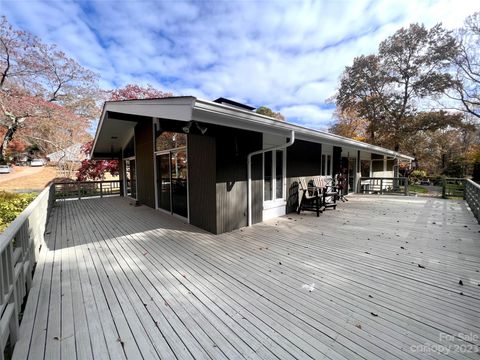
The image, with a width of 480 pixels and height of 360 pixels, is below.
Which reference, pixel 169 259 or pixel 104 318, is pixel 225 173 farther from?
pixel 104 318

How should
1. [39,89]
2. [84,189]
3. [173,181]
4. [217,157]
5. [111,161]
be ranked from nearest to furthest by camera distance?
[217,157]
[173,181]
[84,189]
[39,89]
[111,161]

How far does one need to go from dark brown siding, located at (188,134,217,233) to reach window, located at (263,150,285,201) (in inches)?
58.5

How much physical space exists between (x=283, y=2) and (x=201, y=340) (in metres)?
6.13

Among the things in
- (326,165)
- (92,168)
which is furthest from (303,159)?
(92,168)

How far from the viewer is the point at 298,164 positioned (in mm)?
6152

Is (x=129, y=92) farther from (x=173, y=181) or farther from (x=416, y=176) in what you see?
(x=416, y=176)

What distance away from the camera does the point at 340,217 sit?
5.46m

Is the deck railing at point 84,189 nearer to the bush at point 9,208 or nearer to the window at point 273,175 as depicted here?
the bush at point 9,208

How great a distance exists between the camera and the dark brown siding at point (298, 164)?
5.89 metres

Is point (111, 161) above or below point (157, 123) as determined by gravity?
below

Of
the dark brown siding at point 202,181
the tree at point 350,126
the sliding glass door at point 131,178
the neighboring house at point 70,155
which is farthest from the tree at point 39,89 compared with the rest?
the tree at point 350,126

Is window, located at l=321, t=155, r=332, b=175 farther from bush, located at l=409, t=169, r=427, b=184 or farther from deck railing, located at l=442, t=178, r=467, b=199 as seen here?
bush, located at l=409, t=169, r=427, b=184

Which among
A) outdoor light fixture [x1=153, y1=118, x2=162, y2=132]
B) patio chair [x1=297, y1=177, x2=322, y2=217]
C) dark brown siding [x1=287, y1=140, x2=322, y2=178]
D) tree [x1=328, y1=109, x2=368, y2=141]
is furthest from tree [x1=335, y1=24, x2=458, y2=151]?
outdoor light fixture [x1=153, y1=118, x2=162, y2=132]

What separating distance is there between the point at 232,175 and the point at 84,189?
Answer: 9.39m
